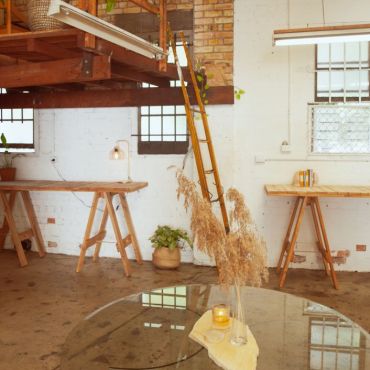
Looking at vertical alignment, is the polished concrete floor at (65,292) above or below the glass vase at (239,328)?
below

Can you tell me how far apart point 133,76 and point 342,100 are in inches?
91.2

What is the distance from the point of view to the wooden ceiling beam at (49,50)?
3.51 meters

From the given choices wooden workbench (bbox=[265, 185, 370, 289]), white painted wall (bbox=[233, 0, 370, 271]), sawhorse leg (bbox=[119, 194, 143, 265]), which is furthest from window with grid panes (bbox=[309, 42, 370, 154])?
sawhorse leg (bbox=[119, 194, 143, 265])

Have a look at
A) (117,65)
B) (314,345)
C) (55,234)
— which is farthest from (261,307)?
(55,234)

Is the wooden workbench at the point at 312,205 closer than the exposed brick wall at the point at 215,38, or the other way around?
the wooden workbench at the point at 312,205

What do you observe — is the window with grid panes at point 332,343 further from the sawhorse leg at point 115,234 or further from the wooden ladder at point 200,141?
the sawhorse leg at point 115,234

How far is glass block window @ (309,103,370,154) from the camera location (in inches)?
196

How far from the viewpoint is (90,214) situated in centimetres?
496

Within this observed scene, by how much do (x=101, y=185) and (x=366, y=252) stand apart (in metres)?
3.06

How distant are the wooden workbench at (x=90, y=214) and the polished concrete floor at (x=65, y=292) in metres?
0.20

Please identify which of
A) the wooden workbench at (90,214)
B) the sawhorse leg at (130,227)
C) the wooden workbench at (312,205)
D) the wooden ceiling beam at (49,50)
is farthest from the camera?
the sawhorse leg at (130,227)

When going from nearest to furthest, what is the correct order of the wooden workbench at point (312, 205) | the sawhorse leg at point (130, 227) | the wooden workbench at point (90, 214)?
the wooden workbench at point (312, 205)
the wooden workbench at point (90, 214)
the sawhorse leg at point (130, 227)

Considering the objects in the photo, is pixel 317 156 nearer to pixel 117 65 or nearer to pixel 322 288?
pixel 322 288

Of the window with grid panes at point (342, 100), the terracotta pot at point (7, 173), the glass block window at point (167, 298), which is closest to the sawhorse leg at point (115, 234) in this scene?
the terracotta pot at point (7, 173)
